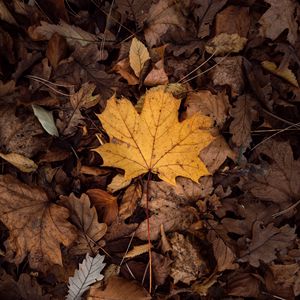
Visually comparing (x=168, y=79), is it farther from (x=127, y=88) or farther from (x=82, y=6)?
(x=82, y=6)

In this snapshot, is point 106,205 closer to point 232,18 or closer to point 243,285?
point 243,285

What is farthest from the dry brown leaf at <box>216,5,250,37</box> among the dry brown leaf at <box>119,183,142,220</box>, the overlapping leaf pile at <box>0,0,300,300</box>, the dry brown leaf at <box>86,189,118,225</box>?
the dry brown leaf at <box>86,189,118,225</box>

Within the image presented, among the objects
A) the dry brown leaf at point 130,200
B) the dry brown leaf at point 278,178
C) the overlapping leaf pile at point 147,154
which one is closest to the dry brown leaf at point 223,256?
the overlapping leaf pile at point 147,154

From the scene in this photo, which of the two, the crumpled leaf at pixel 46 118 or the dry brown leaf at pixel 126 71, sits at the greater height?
the dry brown leaf at pixel 126 71

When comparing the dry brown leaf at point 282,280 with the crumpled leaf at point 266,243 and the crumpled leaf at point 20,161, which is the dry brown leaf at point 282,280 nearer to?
the crumpled leaf at point 266,243

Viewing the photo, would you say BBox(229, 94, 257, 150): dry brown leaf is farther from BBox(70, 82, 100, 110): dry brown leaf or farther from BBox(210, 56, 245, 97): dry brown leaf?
BBox(70, 82, 100, 110): dry brown leaf
